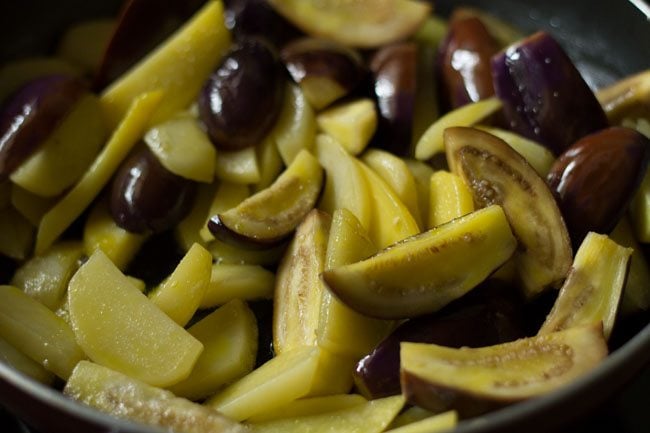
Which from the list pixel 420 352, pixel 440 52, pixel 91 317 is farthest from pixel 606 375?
pixel 440 52

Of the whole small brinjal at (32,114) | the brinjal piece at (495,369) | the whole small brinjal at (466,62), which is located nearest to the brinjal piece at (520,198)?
the brinjal piece at (495,369)

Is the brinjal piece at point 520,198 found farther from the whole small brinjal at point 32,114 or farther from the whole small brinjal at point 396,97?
the whole small brinjal at point 32,114

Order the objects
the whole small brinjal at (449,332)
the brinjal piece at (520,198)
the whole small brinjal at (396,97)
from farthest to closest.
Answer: the whole small brinjal at (396,97) → the brinjal piece at (520,198) → the whole small brinjal at (449,332)

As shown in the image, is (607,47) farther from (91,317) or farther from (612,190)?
(91,317)

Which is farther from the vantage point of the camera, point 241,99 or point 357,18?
point 357,18

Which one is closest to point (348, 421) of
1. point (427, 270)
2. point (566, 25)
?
point (427, 270)

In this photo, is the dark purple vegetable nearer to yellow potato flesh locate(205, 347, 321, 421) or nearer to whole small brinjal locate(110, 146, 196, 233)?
whole small brinjal locate(110, 146, 196, 233)

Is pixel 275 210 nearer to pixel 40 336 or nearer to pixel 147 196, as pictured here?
pixel 147 196
